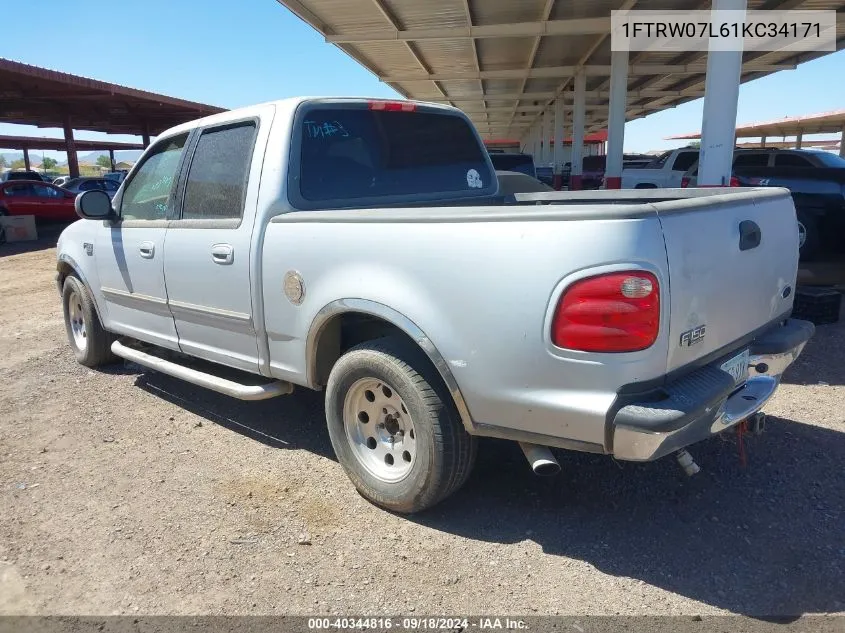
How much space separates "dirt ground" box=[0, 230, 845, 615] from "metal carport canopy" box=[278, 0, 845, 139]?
10.7 metres

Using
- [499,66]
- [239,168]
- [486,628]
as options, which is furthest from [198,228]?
[499,66]

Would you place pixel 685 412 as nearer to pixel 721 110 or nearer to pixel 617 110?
pixel 721 110

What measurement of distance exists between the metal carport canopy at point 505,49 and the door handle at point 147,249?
30.7 ft

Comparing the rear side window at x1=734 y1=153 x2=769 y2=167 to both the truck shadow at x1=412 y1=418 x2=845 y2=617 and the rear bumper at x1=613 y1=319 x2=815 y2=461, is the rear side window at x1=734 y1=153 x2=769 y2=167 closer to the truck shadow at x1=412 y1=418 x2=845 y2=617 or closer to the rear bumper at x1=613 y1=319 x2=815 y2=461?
the truck shadow at x1=412 y1=418 x2=845 y2=617

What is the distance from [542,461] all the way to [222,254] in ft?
7.12

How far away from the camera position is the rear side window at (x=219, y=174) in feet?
12.1

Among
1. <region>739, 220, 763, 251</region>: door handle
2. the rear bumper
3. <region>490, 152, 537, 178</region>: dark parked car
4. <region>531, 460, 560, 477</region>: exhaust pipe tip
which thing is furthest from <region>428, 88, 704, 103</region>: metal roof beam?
<region>531, 460, 560, 477</region>: exhaust pipe tip

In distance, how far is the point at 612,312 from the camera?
228 cm

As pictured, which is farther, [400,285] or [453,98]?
[453,98]

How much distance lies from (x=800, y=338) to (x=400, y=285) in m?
2.10

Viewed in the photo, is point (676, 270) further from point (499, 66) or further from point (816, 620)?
point (499, 66)

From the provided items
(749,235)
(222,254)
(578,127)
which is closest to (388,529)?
(222,254)

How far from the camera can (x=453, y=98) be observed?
28.1m

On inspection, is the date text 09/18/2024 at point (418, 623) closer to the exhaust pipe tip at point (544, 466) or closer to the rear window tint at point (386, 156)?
the exhaust pipe tip at point (544, 466)
